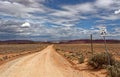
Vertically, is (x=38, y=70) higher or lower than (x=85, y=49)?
higher

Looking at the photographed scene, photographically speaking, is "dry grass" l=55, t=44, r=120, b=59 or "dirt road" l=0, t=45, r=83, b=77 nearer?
"dirt road" l=0, t=45, r=83, b=77

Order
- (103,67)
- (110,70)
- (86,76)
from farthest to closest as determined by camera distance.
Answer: (103,67), (86,76), (110,70)

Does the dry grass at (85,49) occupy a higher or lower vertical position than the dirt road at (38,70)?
lower

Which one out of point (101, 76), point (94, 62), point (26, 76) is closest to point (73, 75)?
point (101, 76)

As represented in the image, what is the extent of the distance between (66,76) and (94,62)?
5302mm

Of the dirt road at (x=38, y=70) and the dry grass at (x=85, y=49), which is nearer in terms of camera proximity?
the dirt road at (x=38, y=70)

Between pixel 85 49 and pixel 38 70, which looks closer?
pixel 38 70

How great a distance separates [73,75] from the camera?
52.9 feet

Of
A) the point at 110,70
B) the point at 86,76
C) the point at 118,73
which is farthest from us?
the point at 86,76

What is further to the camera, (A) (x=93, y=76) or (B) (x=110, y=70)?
(A) (x=93, y=76)

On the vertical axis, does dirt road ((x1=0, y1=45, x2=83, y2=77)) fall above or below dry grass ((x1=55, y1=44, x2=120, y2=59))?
above

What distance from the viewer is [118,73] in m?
13.6

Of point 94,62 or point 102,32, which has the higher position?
point 102,32

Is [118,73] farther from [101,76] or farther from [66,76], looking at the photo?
[66,76]
